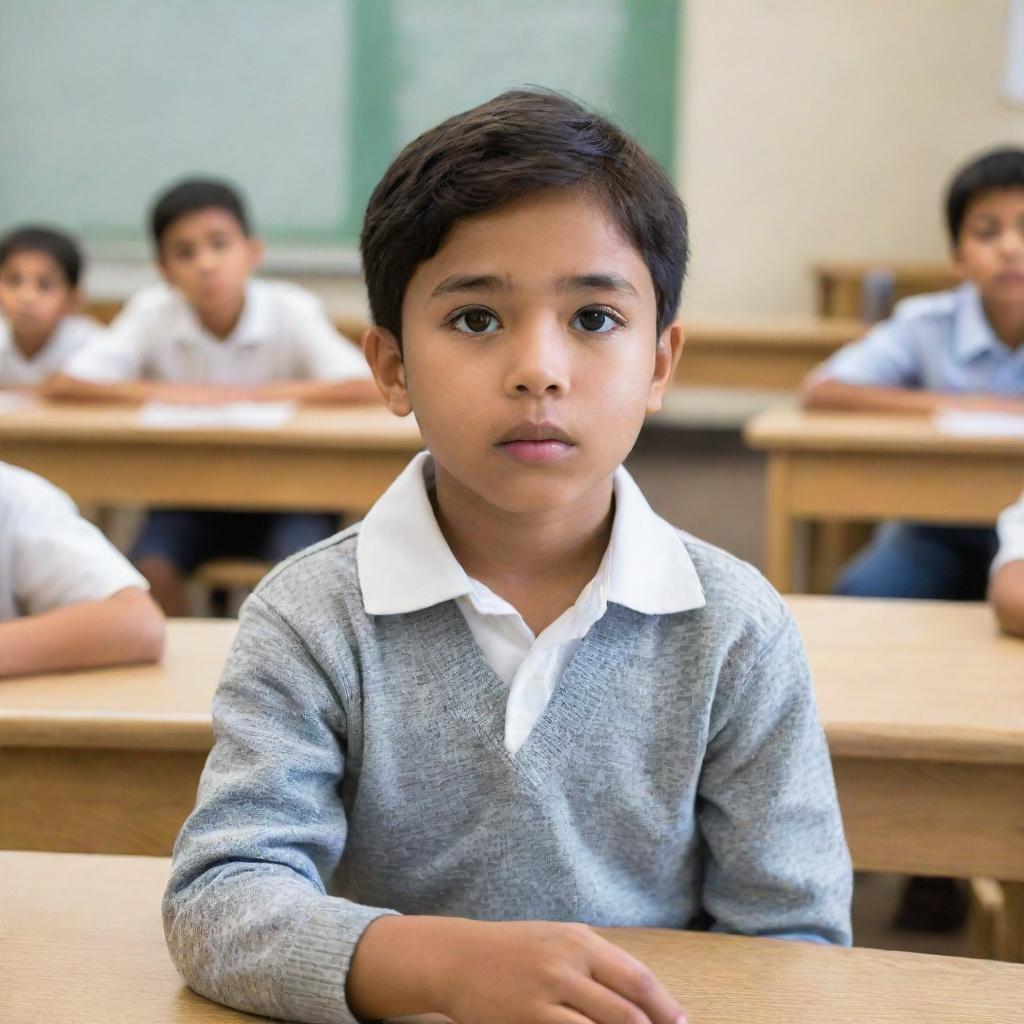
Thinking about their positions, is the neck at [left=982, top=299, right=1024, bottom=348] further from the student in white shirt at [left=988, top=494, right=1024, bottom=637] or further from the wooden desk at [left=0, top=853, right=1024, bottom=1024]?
the wooden desk at [left=0, top=853, right=1024, bottom=1024]

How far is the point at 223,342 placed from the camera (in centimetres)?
362

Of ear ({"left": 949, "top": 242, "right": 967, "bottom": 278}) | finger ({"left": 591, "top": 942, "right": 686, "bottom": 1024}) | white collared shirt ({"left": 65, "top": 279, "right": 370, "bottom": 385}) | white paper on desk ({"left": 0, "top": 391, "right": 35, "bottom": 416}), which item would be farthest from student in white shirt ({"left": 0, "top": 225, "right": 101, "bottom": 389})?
finger ({"left": 591, "top": 942, "right": 686, "bottom": 1024})

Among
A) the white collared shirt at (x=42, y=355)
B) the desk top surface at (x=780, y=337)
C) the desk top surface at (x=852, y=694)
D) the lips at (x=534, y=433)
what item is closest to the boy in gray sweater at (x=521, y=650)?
the lips at (x=534, y=433)

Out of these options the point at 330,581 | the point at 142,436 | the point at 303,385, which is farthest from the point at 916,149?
the point at 330,581

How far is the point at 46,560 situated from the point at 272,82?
4764 mm

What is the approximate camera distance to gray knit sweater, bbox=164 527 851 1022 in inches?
36.5

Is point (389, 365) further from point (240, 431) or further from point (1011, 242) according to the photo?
point (1011, 242)

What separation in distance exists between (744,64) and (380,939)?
558 centimetres

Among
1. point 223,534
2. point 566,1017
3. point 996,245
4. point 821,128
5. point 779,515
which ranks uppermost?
point 821,128

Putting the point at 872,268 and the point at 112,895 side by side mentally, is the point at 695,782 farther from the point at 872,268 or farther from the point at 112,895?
the point at 872,268

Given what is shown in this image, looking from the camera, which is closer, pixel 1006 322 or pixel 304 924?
pixel 304 924

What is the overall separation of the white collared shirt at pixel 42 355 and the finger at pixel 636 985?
350 centimetres

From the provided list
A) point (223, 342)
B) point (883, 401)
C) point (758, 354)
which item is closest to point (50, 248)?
point (223, 342)

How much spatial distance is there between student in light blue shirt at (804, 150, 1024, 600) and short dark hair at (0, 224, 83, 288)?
2274 mm
